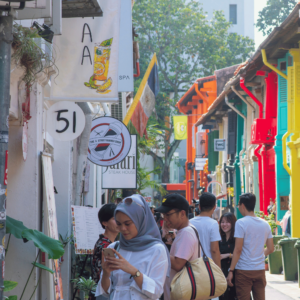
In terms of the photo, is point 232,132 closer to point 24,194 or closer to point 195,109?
point 195,109

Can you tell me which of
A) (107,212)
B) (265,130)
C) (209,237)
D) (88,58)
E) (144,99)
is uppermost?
(144,99)

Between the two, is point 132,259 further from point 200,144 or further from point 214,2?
point 214,2

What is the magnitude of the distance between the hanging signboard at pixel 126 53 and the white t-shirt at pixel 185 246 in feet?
19.8

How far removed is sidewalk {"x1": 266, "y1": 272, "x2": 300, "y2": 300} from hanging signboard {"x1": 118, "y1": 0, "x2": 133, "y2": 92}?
479 centimetres

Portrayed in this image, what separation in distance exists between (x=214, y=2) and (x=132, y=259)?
168 ft

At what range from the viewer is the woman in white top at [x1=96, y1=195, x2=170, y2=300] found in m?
3.54

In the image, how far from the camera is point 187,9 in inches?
1505

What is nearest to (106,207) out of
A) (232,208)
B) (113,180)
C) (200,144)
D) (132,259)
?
(132,259)

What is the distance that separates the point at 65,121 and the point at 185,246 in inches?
155

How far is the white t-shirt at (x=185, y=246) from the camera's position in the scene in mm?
4320

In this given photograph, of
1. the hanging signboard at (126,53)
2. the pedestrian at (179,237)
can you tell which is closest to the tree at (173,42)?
the hanging signboard at (126,53)

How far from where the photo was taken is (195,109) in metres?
39.0

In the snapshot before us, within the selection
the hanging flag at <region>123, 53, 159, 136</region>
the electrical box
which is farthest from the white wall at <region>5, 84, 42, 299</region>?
the electrical box

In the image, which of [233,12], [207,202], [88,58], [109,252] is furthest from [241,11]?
[109,252]
